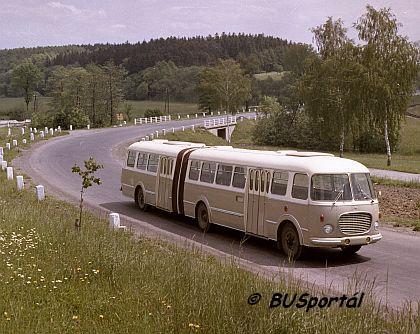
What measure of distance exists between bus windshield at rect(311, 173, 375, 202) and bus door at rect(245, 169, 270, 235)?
1535 mm

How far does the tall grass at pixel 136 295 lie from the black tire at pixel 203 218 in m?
4.99

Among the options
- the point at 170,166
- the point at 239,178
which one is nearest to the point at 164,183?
the point at 170,166

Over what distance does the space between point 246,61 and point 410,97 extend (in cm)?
12876

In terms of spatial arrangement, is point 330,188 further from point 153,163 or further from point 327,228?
point 153,163

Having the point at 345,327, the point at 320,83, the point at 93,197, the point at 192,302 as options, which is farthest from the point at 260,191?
the point at 320,83

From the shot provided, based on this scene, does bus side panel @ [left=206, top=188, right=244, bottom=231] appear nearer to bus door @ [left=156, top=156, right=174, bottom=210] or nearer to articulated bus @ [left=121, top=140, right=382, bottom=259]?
articulated bus @ [left=121, top=140, right=382, bottom=259]

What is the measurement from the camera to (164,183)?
1917 cm

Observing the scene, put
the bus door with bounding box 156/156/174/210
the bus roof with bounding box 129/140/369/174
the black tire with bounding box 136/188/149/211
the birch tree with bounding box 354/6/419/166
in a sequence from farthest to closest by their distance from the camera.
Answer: the birch tree with bounding box 354/6/419/166
the black tire with bounding box 136/188/149/211
the bus door with bounding box 156/156/174/210
the bus roof with bounding box 129/140/369/174

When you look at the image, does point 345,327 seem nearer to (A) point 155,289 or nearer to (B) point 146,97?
(A) point 155,289

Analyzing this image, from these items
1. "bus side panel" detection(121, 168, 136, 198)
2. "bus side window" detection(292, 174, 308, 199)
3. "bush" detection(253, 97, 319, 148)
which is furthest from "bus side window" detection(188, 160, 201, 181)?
"bush" detection(253, 97, 319, 148)

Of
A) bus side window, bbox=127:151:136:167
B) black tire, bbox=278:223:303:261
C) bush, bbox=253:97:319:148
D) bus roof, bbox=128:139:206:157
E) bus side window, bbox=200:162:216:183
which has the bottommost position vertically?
bush, bbox=253:97:319:148

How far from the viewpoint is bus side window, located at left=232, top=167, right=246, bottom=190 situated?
1516 cm

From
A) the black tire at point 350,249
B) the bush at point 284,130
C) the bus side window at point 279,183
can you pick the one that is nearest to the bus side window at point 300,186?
the bus side window at point 279,183

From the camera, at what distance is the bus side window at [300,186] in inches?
518
